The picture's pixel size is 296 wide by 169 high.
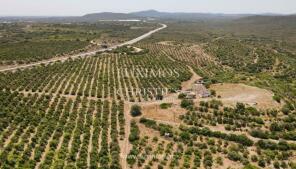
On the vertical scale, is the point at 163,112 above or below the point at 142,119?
below

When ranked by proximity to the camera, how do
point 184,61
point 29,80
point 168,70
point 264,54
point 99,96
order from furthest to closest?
point 264,54 → point 184,61 → point 168,70 → point 29,80 → point 99,96

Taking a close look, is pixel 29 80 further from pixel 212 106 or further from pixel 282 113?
pixel 282 113

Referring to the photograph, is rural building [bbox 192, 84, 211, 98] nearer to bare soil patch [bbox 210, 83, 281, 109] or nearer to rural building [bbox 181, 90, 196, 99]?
rural building [bbox 181, 90, 196, 99]

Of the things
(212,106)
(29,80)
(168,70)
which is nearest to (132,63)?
(168,70)

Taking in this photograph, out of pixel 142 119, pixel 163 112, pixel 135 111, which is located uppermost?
pixel 135 111

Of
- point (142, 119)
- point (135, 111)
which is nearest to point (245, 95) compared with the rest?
point (135, 111)

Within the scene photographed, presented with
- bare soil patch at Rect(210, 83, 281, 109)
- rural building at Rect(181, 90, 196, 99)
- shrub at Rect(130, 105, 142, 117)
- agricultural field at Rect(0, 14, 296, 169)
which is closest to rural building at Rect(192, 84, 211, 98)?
agricultural field at Rect(0, 14, 296, 169)

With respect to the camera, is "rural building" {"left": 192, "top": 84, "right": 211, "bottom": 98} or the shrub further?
"rural building" {"left": 192, "top": 84, "right": 211, "bottom": 98}

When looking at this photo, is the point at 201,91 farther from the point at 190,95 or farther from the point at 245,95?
the point at 245,95
